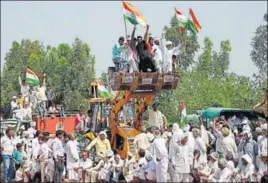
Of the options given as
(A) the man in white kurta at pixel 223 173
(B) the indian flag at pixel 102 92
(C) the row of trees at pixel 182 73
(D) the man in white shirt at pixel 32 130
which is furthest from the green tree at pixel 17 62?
(A) the man in white kurta at pixel 223 173

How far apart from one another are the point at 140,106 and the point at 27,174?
13.3 ft

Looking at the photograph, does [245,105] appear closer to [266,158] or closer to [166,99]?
[166,99]

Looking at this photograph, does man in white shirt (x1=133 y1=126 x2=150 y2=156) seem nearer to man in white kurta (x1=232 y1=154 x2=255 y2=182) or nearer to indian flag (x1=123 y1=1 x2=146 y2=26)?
indian flag (x1=123 y1=1 x2=146 y2=26)

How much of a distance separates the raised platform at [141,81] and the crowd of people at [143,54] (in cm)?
18

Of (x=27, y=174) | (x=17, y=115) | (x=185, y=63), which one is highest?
(x=185, y=63)

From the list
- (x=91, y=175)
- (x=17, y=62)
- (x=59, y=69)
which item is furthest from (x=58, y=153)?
(x=17, y=62)

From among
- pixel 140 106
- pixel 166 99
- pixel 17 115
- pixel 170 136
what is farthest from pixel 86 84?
pixel 170 136

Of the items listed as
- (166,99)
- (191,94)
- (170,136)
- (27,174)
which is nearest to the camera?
(170,136)

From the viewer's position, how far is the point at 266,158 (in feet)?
62.0

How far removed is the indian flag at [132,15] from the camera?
2317 cm

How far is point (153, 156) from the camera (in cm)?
2106

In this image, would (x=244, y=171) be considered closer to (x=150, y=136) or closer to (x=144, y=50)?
(x=150, y=136)

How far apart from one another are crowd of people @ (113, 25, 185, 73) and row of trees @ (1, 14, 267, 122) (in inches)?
697

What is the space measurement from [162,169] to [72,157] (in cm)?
316
